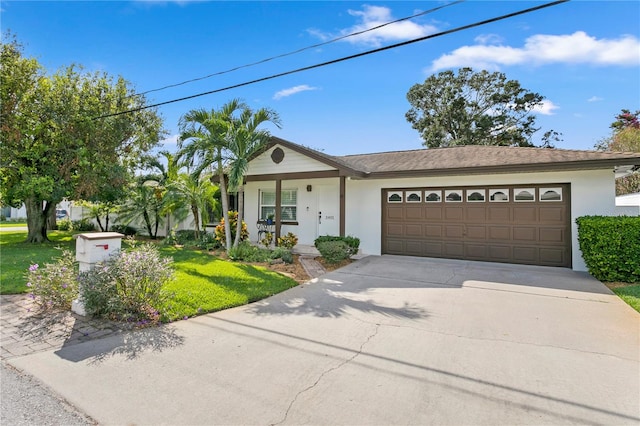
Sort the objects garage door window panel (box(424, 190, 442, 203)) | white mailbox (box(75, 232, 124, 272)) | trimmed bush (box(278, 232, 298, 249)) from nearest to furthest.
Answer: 1. white mailbox (box(75, 232, 124, 272))
2. garage door window panel (box(424, 190, 442, 203))
3. trimmed bush (box(278, 232, 298, 249))

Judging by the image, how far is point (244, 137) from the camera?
970 centimetres

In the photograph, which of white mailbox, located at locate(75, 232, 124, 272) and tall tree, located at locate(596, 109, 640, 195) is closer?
white mailbox, located at locate(75, 232, 124, 272)

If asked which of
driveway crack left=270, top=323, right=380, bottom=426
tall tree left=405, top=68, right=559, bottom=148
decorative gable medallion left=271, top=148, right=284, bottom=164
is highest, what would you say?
tall tree left=405, top=68, right=559, bottom=148

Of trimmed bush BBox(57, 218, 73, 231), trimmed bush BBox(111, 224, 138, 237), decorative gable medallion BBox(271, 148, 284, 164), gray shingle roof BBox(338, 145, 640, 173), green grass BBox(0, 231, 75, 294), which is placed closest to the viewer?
green grass BBox(0, 231, 75, 294)

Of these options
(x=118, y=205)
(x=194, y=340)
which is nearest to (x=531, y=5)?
(x=194, y=340)

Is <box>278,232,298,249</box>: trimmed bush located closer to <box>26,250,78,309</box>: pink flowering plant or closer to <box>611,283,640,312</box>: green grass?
<box>26,250,78,309</box>: pink flowering plant

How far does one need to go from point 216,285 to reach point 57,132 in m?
9.91

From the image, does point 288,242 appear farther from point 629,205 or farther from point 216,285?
point 629,205

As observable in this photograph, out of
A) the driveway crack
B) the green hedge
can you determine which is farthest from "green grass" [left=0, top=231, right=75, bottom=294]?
the green hedge

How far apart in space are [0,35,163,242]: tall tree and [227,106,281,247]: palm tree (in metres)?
5.92

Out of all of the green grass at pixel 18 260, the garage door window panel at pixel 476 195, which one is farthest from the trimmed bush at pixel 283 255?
the garage door window panel at pixel 476 195

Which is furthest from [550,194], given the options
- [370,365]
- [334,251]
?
[370,365]

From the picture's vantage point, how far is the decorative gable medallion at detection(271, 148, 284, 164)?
11.8 metres

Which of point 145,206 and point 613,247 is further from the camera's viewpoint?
point 145,206
